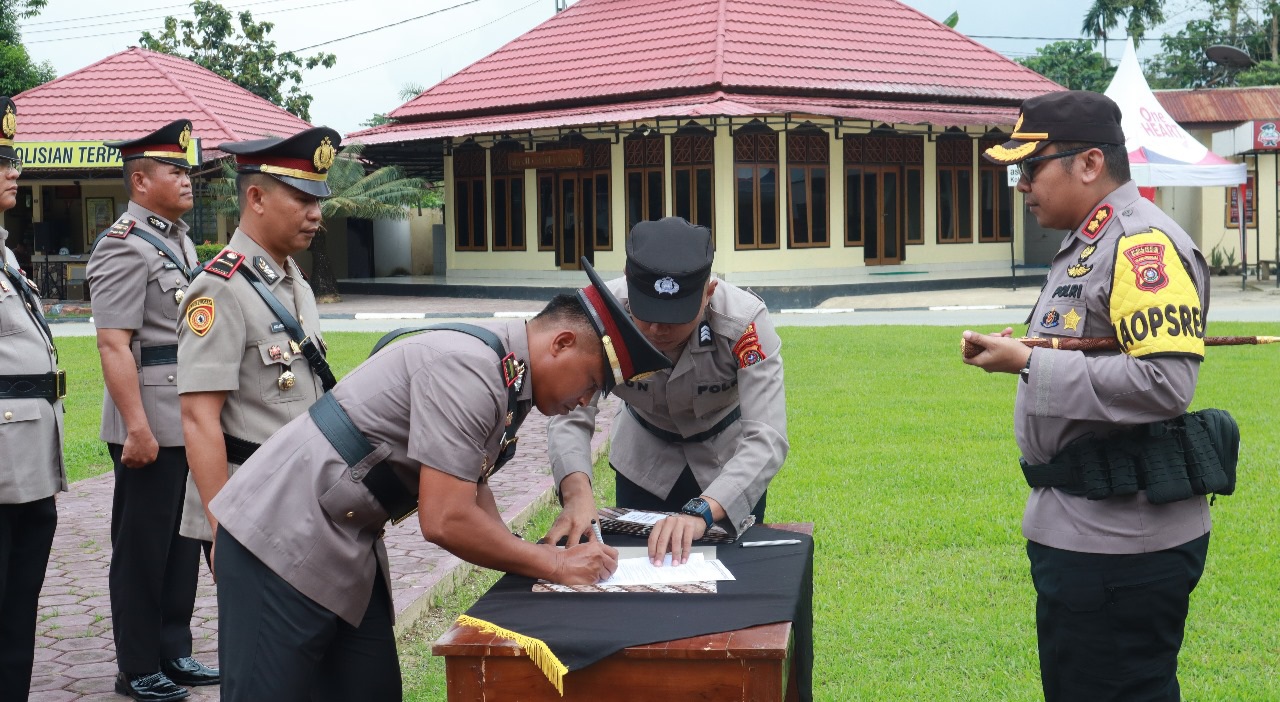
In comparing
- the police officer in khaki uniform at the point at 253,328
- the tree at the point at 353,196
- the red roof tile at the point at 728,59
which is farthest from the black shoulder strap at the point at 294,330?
the tree at the point at 353,196

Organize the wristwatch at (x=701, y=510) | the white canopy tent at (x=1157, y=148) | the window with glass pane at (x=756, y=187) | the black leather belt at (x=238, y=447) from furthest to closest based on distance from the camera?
the window with glass pane at (x=756, y=187) < the white canopy tent at (x=1157, y=148) < the black leather belt at (x=238, y=447) < the wristwatch at (x=701, y=510)

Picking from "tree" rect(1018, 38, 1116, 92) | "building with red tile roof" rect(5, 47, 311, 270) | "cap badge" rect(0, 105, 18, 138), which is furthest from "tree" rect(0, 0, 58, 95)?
"tree" rect(1018, 38, 1116, 92)

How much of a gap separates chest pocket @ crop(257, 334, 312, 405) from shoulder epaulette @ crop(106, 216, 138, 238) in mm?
1093

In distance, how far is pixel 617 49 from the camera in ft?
84.4

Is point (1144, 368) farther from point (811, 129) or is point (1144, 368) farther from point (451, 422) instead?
point (811, 129)

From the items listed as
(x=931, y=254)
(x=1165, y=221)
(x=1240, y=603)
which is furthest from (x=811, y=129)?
(x=1165, y=221)

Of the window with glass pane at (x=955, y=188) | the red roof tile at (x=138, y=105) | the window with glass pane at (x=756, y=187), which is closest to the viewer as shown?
the window with glass pane at (x=756, y=187)

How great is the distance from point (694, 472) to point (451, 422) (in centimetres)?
156

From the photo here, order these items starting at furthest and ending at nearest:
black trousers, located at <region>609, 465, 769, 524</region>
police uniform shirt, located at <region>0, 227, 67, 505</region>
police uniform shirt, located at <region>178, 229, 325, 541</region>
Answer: black trousers, located at <region>609, 465, 769, 524</region>, police uniform shirt, located at <region>0, 227, 67, 505</region>, police uniform shirt, located at <region>178, 229, 325, 541</region>

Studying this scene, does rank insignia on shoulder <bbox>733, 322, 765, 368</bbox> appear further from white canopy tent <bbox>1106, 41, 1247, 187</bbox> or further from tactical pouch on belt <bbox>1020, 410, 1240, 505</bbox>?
white canopy tent <bbox>1106, 41, 1247, 187</bbox>

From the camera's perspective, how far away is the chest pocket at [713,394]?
3.70 meters

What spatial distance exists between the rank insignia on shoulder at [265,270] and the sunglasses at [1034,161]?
2117 mm

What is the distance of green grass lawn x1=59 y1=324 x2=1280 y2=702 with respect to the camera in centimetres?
446

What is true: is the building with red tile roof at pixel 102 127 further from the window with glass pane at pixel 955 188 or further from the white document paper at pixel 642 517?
the white document paper at pixel 642 517
